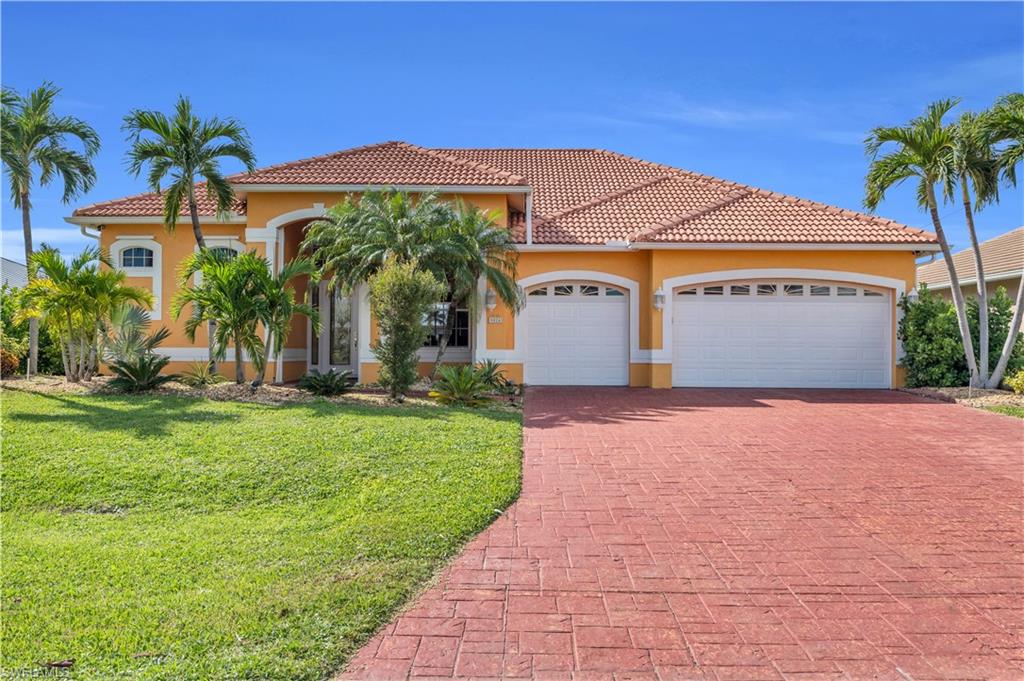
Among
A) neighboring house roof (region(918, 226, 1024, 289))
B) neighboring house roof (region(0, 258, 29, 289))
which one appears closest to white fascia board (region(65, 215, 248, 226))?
neighboring house roof (region(0, 258, 29, 289))

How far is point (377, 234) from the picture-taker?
43.5 ft

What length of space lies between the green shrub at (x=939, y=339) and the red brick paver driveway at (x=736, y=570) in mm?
6818

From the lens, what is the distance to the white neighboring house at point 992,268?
21.1 meters

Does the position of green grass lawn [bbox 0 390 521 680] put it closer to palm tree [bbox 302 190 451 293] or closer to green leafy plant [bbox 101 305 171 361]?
green leafy plant [bbox 101 305 171 361]

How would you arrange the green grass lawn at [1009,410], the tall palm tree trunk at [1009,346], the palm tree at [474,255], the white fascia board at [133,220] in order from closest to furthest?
the green grass lawn at [1009,410]
the palm tree at [474,255]
the tall palm tree trunk at [1009,346]
the white fascia board at [133,220]

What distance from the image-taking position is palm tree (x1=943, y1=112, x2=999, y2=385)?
13.5m

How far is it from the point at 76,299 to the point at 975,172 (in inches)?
734

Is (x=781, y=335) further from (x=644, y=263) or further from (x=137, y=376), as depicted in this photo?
(x=137, y=376)

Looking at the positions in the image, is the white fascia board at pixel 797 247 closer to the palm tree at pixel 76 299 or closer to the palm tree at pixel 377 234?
the palm tree at pixel 377 234

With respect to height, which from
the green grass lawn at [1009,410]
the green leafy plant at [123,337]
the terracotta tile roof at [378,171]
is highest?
the terracotta tile roof at [378,171]

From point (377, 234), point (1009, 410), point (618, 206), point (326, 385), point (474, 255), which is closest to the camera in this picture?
point (1009, 410)

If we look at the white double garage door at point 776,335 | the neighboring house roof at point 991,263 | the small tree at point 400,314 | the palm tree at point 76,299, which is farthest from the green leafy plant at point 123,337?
the neighboring house roof at point 991,263

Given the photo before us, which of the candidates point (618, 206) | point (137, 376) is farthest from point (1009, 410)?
point (137, 376)

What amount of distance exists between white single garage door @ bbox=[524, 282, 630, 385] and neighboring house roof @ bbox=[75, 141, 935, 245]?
1530 mm
